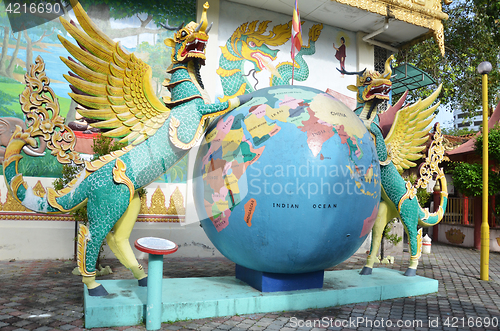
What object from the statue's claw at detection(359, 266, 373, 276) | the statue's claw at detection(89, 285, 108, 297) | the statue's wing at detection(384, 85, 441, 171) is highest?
the statue's wing at detection(384, 85, 441, 171)

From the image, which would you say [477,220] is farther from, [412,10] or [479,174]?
[412,10]

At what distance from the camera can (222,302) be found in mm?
4426

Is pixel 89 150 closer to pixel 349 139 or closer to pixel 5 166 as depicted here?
pixel 5 166

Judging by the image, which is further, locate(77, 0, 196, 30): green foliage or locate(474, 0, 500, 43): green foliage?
locate(474, 0, 500, 43): green foliage

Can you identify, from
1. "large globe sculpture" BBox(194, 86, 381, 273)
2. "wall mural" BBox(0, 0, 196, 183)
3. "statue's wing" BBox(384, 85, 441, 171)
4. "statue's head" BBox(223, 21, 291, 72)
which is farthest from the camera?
"statue's head" BBox(223, 21, 291, 72)

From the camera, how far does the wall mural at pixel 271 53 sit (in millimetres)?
9758

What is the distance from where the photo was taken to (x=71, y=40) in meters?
8.42

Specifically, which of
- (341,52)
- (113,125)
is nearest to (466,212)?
(341,52)

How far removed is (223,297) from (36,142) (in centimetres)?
309

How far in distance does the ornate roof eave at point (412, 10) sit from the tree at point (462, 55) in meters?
5.65

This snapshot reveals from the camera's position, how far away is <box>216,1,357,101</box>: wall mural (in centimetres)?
976

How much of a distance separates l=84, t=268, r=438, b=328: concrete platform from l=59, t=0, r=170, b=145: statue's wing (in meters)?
1.98

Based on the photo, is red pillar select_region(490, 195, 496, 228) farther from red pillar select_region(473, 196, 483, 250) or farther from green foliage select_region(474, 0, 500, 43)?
green foliage select_region(474, 0, 500, 43)

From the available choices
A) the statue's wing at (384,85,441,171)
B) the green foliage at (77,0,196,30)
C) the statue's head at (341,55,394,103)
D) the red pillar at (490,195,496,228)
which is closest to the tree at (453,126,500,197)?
the red pillar at (490,195,496,228)
